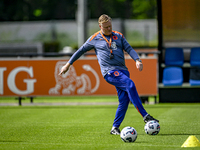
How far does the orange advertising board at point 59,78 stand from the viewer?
1304 centimetres

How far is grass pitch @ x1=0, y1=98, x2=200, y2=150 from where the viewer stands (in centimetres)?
651

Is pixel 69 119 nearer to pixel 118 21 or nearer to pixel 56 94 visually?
pixel 56 94

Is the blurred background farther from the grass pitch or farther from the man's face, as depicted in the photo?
the man's face

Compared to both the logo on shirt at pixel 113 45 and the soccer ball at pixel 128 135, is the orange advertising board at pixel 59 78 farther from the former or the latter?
the soccer ball at pixel 128 135

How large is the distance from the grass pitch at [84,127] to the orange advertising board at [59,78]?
33.7 inches

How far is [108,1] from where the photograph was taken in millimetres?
48625

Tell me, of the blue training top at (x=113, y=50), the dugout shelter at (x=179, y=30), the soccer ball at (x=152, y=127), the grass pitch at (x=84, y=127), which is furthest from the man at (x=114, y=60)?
the dugout shelter at (x=179, y=30)

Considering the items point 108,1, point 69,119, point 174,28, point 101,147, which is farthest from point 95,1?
point 101,147

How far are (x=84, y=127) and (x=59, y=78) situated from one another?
16.4 feet

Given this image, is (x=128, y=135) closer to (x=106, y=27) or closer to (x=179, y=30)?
(x=106, y=27)

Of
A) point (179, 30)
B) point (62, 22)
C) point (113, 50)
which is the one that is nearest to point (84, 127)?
point (113, 50)

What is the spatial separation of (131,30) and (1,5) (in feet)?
48.1

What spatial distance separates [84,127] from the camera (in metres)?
8.42

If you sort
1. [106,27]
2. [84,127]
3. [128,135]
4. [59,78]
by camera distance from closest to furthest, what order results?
1. [128,135]
2. [106,27]
3. [84,127]
4. [59,78]
